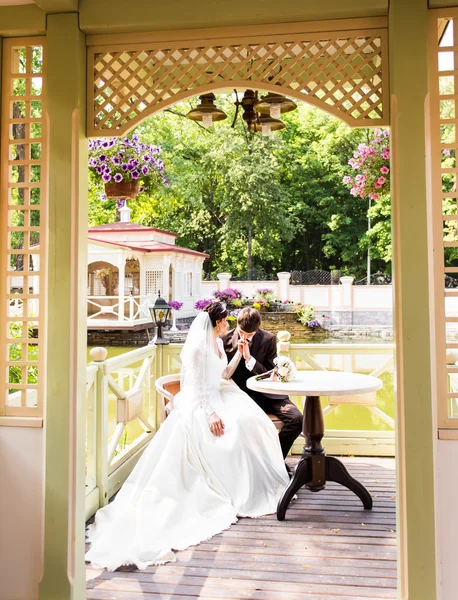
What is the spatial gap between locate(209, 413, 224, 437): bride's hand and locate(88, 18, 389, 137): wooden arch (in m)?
2.20

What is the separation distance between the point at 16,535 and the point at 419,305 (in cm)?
218

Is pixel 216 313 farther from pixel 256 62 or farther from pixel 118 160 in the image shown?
pixel 256 62

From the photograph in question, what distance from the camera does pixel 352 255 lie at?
28125mm

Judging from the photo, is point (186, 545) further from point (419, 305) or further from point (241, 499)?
point (419, 305)

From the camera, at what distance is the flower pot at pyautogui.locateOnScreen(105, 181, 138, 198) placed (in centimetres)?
420

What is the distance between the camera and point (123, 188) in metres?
4.21

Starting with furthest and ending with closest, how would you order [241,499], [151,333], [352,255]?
[352,255] < [151,333] < [241,499]

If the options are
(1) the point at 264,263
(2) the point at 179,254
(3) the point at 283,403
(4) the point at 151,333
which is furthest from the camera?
(1) the point at 264,263

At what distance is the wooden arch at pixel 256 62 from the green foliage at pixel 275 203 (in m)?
21.7

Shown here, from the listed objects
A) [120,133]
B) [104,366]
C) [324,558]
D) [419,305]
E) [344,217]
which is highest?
[344,217]

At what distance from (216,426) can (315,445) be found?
0.73m

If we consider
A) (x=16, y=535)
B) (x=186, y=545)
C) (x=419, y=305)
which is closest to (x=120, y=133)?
(x=419, y=305)

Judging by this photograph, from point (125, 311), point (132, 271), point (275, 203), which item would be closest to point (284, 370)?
point (125, 311)

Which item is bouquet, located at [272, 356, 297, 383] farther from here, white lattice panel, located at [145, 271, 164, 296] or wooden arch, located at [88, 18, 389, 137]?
white lattice panel, located at [145, 271, 164, 296]
